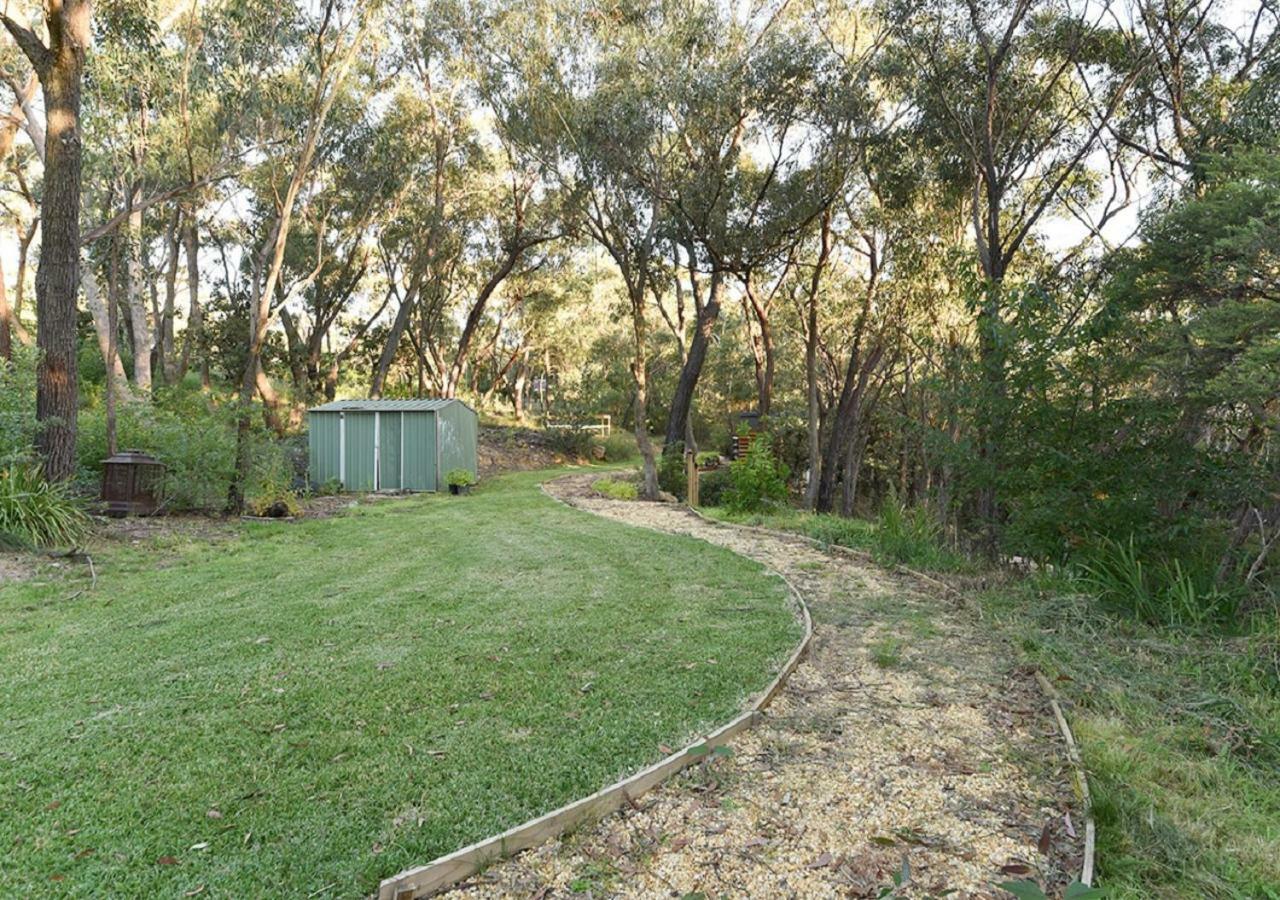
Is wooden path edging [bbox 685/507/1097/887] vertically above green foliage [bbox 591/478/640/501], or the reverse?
wooden path edging [bbox 685/507/1097/887]

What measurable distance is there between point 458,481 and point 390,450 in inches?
58.4

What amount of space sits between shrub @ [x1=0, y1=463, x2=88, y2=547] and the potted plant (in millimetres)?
6519

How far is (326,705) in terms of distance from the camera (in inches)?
118

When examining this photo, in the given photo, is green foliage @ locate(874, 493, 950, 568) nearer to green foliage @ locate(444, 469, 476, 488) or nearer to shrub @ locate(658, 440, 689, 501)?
shrub @ locate(658, 440, 689, 501)

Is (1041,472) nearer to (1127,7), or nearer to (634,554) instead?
(634,554)

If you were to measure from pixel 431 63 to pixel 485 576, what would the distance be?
1307 cm

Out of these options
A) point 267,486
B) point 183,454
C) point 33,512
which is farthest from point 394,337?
point 33,512

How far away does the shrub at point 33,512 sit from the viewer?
5887mm

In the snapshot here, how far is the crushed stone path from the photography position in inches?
77.9

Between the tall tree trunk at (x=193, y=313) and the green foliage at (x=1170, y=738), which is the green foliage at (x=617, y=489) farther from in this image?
the tall tree trunk at (x=193, y=313)

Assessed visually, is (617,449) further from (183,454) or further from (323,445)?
(183,454)

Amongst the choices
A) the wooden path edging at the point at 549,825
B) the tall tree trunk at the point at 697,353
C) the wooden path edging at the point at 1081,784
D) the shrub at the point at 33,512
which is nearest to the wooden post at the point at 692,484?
the tall tree trunk at the point at 697,353

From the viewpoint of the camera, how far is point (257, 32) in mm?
9953

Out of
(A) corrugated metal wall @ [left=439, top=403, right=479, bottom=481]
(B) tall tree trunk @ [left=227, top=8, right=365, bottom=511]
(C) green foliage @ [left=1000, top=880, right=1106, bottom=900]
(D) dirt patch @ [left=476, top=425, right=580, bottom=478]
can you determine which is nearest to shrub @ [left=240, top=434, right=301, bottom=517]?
(B) tall tree trunk @ [left=227, top=8, right=365, bottom=511]
